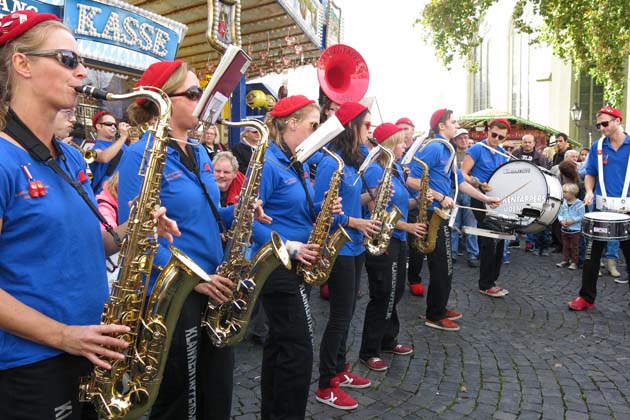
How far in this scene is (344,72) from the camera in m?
6.14

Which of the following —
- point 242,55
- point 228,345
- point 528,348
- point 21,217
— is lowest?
point 528,348

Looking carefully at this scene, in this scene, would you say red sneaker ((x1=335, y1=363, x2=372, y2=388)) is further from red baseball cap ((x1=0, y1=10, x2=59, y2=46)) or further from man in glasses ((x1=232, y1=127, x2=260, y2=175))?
red baseball cap ((x1=0, y1=10, x2=59, y2=46))

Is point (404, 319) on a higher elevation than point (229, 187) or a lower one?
lower

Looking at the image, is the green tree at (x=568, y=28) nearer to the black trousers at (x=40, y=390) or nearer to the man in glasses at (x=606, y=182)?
→ the man in glasses at (x=606, y=182)

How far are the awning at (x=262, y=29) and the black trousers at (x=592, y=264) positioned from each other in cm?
587

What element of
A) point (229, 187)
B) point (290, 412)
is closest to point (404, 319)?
point (229, 187)

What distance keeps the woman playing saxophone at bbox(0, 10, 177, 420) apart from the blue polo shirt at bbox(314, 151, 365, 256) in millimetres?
2159

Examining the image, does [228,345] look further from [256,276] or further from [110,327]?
[110,327]

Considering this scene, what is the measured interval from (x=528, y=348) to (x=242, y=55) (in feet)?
13.3

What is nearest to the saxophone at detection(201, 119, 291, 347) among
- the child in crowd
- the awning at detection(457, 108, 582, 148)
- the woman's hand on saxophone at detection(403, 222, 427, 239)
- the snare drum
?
the woman's hand on saxophone at detection(403, 222, 427, 239)

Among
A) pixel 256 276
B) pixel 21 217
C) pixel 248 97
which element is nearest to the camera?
pixel 21 217

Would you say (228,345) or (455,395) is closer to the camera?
(228,345)

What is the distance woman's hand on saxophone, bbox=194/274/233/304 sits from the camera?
2404 millimetres

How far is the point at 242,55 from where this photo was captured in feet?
7.73
